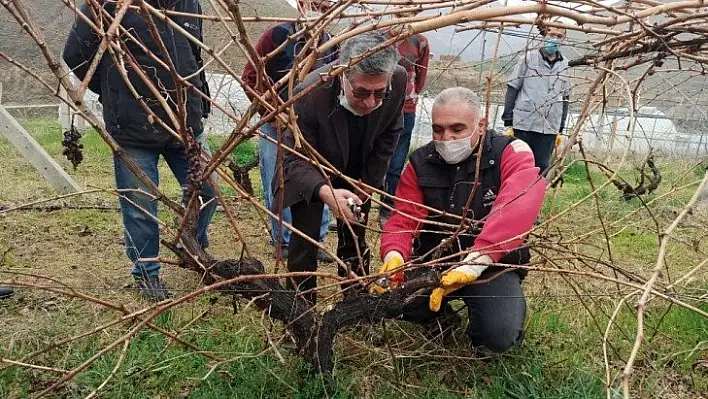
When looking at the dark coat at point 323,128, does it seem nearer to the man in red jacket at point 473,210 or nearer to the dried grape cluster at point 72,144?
the man in red jacket at point 473,210

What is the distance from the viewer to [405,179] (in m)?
2.39

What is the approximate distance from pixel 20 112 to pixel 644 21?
11615 millimetres

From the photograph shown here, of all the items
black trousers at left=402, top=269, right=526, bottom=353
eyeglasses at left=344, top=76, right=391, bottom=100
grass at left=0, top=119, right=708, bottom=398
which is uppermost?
eyeglasses at left=344, top=76, right=391, bottom=100

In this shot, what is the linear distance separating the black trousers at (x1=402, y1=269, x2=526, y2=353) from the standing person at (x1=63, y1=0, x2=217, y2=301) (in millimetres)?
1175

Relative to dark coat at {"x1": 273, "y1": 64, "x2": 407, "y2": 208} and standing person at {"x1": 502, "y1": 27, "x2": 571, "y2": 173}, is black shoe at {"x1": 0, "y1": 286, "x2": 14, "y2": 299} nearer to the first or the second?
dark coat at {"x1": 273, "y1": 64, "x2": 407, "y2": 208}

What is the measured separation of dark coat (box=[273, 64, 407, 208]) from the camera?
2.20 metres

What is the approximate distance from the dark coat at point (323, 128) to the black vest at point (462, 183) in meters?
0.22

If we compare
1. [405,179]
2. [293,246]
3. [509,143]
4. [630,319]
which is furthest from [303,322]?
[630,319]

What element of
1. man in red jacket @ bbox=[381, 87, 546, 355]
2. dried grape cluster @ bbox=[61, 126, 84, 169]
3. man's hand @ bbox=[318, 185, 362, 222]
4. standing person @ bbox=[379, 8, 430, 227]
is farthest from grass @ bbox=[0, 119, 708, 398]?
standing person @ bbox=[379, 8, 430, 227]

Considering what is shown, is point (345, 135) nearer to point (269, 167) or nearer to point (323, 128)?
point (323, 128)

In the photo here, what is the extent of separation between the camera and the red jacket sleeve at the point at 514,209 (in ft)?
6.62

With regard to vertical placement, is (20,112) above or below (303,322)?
below

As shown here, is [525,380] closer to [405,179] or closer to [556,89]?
[405,179]

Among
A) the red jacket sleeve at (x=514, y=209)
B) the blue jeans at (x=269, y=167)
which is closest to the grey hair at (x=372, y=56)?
the red jacket sleeve at (x=514, y=209)
